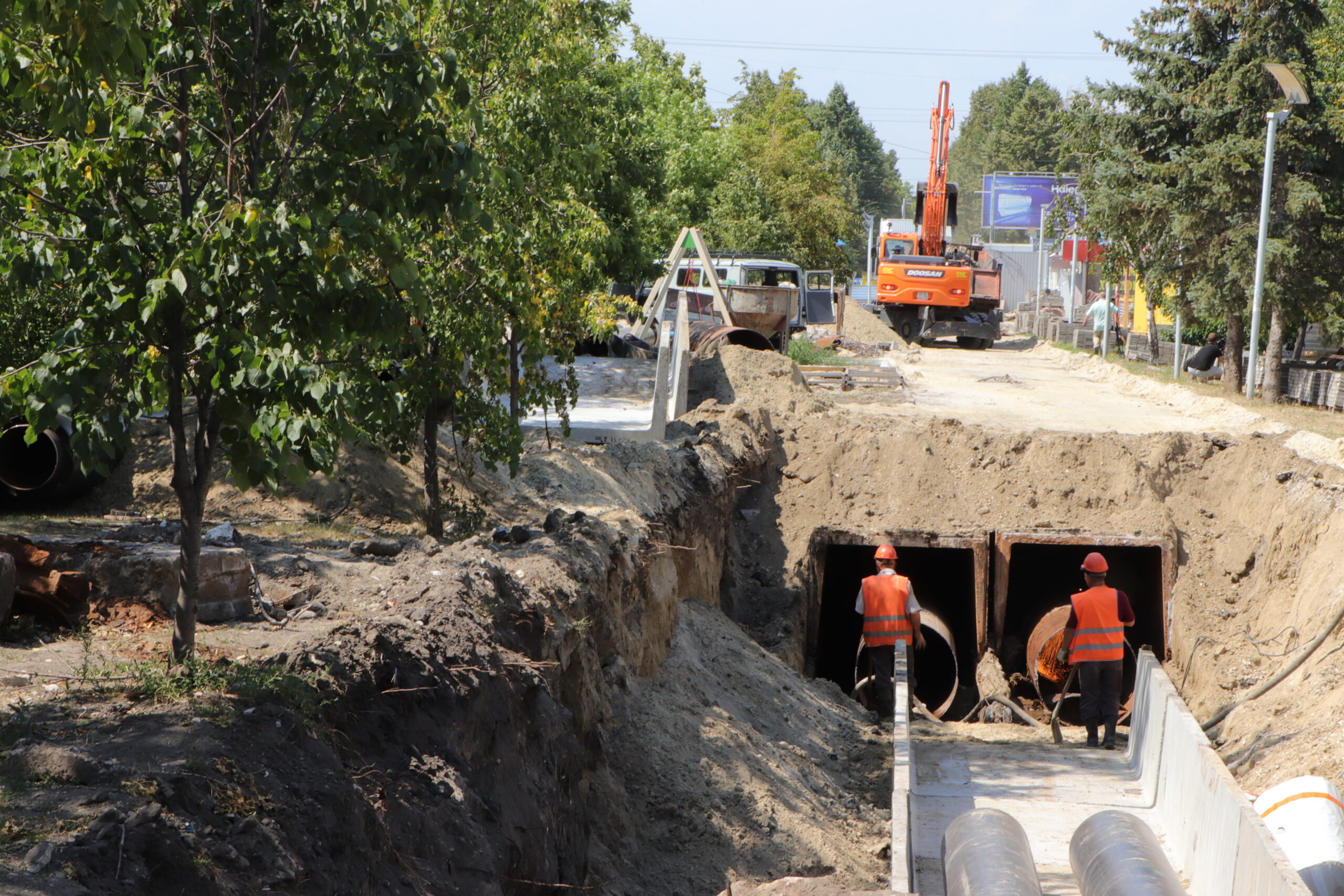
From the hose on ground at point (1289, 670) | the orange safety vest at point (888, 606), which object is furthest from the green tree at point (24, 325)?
the hose on ground at point (1289, 670)

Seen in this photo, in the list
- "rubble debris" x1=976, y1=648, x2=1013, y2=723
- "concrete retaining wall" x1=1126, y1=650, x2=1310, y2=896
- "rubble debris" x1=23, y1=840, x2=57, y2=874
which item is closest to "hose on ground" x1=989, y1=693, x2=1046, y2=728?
"rubble debris" x1=976, y1=648, x2=1013, y2=723

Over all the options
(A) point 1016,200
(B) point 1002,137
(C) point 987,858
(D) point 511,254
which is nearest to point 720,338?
(D) point 511,254

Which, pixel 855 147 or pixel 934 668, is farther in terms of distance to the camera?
pixel 855 147

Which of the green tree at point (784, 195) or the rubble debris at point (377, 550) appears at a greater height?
the green tree at point (784, 195)

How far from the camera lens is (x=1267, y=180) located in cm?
1980

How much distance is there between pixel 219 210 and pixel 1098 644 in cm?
905

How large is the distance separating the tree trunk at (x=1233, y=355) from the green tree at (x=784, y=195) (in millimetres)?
14927

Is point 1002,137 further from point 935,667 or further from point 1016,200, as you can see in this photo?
point 935,667

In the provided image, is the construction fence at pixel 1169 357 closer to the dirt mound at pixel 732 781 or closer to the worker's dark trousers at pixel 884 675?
the worker's dark trousers at pixel 884 675

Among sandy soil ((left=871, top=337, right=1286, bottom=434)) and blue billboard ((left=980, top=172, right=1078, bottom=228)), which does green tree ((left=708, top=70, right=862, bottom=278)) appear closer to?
sandy soil ((left=871, top=337, right=1286, bottom=434))

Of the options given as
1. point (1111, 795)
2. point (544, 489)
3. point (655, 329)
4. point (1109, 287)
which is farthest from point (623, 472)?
point (1109, 287)

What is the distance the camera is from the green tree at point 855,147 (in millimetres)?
97312

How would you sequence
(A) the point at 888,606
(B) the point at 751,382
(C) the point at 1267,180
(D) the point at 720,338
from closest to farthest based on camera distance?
(A) the point at 888,606
(C) the point at 1267,180
(B) the point at 751,382
(D) the point at 720,338

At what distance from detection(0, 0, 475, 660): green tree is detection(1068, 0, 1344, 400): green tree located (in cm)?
→ 1988
